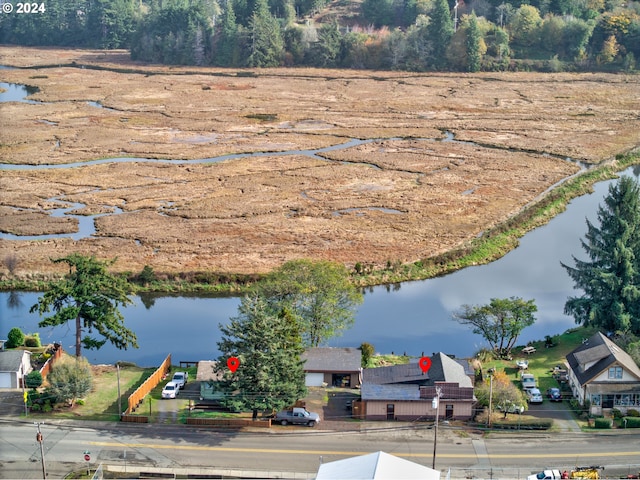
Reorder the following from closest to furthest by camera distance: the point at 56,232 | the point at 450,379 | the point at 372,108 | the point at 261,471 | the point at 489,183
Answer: the point at 261,471, the point at 450,379, the point at 56,232, the point at 489,183, the point at 372,108

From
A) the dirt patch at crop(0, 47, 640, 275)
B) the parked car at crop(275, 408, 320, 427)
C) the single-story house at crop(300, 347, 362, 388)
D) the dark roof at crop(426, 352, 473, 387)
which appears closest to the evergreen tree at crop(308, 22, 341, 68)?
the dirt patch at crop(0, 47, 640, 275)

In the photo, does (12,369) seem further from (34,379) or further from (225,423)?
(225,423)

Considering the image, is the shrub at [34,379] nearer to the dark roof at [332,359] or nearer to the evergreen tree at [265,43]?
the dark roof at [332,359]

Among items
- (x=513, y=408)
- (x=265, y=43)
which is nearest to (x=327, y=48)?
(x=265, y=43)

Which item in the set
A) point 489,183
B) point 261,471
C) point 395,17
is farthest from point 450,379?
point 395,17

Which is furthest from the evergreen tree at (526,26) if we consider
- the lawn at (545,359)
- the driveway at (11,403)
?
the driveway at (11,403)

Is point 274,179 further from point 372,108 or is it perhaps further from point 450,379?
point 450,379

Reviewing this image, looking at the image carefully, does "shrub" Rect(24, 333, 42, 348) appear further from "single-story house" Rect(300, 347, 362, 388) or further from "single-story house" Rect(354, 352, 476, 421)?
"single-story house" Rect(354, 352, 476, 421)
